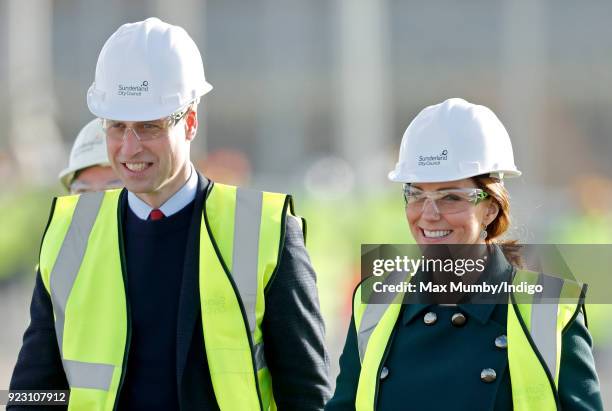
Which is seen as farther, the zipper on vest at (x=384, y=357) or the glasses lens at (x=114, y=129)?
the glasses lens at (x=114, y=129)

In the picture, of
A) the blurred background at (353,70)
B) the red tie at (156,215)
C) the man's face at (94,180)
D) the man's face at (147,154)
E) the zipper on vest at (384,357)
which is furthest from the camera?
the blurred background at (353,70)

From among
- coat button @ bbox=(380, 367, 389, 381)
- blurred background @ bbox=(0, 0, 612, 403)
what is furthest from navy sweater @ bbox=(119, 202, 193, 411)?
blurred background @ bbox=(0, 0, 612, 403)

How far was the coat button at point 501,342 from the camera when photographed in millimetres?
3758

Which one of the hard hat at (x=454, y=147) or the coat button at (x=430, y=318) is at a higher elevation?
the hard hat at (x=454, y=147)

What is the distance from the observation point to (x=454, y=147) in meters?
3.99

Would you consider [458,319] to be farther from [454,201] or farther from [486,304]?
[454,201]

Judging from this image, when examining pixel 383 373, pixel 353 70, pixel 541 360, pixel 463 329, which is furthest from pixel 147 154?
pixel 353 70

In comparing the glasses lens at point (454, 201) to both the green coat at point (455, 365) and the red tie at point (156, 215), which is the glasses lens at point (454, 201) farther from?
the red tie at point (156, 215)

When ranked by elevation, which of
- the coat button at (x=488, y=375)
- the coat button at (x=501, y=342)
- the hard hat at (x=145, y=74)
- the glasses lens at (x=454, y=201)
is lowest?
the coat button at (x=488, y=375)

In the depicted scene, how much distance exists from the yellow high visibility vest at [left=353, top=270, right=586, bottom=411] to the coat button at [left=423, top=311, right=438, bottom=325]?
10cm

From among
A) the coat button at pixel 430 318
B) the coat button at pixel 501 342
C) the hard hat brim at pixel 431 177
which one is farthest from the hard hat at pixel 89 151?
the coat button at pixel 501 342

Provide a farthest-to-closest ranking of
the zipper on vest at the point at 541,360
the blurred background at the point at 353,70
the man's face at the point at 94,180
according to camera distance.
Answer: the blurred background at the point at 353,70 < the man's face at the point at 94,180 < the zipper on vest at the point at 541,360

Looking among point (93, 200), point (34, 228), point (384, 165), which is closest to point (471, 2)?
point (384, 165)

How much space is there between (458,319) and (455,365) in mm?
146
